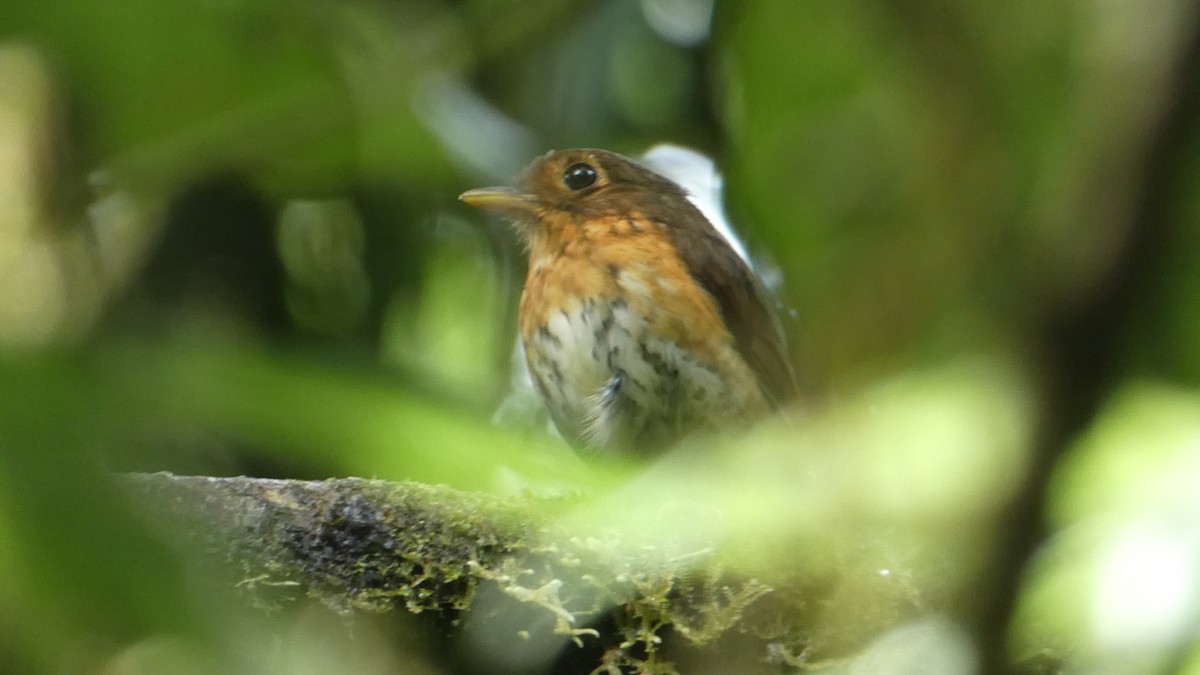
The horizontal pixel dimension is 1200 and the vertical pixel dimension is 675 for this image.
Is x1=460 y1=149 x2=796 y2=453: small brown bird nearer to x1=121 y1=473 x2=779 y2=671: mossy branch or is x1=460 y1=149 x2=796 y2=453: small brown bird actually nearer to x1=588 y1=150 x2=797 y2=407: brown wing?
x1=588 y1=150 x2=797 y2=407: brown wing

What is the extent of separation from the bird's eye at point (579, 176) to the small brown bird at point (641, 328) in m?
0.11

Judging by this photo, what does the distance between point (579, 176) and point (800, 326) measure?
153cm

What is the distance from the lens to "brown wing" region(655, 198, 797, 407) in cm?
311

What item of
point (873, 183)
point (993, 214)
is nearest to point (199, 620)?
point (993, 214)

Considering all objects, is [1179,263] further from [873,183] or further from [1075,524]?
[873,183]

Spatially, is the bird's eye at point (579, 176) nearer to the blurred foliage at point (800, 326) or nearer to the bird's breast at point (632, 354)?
the bird's breast at point (632, 354)

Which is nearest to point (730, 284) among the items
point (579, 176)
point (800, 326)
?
point (579, 176)

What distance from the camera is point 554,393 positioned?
3.08 m

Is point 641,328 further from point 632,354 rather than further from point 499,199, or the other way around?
point 499,199

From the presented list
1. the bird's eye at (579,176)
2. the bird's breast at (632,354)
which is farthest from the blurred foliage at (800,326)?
the bird's eye at (579,176)

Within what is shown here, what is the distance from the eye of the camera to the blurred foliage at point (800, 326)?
3.20ft

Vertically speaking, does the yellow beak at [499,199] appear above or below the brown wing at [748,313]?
above

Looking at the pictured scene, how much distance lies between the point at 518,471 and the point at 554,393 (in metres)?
1.59

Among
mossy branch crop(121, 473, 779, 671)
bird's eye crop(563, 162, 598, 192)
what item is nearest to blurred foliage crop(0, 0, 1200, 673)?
mossy branch crop(121, 473, 779, 671)
